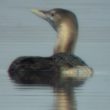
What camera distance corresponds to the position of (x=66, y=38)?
73.0ft

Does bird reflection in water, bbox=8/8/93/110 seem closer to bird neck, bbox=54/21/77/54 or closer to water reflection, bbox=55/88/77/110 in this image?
bird neck, bbox=54/21/77/54

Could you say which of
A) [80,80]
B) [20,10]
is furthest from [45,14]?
[20,10]

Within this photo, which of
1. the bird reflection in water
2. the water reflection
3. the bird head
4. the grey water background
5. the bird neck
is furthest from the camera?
the bird head

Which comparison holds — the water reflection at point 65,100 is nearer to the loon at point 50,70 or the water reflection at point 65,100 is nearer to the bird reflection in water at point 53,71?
the bird reflection in water at point 53,71

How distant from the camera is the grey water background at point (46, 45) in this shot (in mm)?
18672

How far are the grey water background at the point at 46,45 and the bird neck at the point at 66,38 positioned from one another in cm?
48

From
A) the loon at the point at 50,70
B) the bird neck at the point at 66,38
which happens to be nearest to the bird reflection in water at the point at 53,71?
the loon at the point at 50,70

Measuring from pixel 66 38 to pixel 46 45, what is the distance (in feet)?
8.49

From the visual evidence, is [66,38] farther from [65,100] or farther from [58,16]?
[65,100]

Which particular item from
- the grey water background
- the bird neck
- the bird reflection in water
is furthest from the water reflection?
the bird neck

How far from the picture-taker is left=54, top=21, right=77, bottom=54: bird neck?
72.2ft

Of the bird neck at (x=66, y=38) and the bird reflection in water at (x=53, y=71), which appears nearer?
the bird reflection in water at (x=53, y=71)

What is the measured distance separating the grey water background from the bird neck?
48 cm

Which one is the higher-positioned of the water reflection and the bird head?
the bird head
